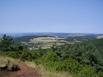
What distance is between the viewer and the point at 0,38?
1077 inches

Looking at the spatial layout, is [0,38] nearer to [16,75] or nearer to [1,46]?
[1,46]

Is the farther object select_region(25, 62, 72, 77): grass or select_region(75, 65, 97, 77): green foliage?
select_region(75, 65, 97, 77): green foliage

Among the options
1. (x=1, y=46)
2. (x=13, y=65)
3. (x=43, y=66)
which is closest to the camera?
(x=13, y=65)

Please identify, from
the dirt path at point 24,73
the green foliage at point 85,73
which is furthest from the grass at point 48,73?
the green foliage at point 85,73

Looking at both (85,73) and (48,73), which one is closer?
(48,73)

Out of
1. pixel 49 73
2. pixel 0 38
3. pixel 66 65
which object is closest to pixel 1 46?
pixel 0 38

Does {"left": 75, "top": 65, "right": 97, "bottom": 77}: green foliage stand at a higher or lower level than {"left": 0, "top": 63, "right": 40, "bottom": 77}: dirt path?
lower

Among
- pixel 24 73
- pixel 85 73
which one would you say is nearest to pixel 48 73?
pixel 24 73

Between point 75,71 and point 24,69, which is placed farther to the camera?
point 75,71

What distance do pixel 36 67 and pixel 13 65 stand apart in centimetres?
114

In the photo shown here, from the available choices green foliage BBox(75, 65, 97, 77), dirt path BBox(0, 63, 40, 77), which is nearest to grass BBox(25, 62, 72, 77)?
dirt path BBox(0, 63, 40, 77)

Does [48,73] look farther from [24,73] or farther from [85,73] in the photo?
[85,73]

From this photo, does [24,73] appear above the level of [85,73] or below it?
above

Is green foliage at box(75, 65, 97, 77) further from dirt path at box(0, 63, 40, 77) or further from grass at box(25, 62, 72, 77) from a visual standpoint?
dirt path at box(0, 63, 40, 77)
